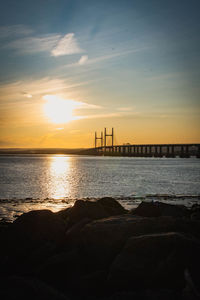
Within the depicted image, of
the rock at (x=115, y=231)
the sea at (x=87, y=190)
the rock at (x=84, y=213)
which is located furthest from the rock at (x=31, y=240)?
the sea at (x=87, y=190)

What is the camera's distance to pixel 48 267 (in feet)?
21.7

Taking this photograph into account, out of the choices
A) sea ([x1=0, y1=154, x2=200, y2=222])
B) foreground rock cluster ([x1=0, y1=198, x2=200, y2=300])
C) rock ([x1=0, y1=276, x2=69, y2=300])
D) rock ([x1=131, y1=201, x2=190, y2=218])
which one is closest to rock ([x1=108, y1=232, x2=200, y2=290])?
foreground rock cluster ([x1=0, y1=198, x2=200, y2=300])

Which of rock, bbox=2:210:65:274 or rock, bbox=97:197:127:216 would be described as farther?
rock, bbox=97:197:127:216

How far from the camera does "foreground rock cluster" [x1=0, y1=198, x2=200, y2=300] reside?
5531 mm

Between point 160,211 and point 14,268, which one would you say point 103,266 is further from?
point 160,211

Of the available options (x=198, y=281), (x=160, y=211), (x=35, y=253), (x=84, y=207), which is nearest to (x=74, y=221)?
(x=84, y=207)

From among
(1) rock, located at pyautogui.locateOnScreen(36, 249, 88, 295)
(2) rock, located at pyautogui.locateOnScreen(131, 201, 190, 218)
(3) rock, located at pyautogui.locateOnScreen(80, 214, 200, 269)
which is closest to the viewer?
(1) rock, located at pyautogui.locateOnScreen(36, 249, 88, 295)

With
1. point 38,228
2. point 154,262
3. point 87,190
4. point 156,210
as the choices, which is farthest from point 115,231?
point 87,190

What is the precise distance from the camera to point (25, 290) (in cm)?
518

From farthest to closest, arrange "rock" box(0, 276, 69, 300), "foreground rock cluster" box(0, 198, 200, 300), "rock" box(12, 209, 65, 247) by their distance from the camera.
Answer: "rock" box(12, 209, 65, 247) < "foreground rock cluster" box(0, 198, 200, 300) < "rock" box(0, 276, 69, 300)

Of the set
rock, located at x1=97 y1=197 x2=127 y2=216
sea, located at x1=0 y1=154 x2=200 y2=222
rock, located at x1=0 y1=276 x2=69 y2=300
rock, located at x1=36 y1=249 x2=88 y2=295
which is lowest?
sea, located at x1=0 y1=154 x2=200 y2=222

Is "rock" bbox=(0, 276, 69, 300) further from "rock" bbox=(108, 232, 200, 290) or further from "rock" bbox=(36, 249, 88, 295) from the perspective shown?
"rock" bbox=(108, 232, 200, 290)

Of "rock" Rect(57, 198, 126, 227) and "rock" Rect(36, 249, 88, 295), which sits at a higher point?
"rock" Rect(57, 198, 126, 227)

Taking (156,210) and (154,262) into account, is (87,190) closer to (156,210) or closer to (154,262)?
(156,210)
